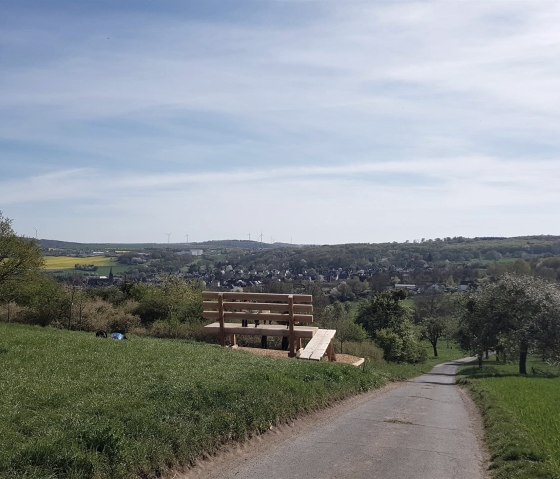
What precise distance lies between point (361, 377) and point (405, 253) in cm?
18681

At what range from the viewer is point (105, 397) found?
8.23m

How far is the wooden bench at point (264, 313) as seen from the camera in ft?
59.0

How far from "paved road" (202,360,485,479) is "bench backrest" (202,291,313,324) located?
590cm

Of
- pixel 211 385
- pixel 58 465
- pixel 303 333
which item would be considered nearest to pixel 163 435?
pixel 58 465

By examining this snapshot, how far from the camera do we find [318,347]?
17969 millimetres

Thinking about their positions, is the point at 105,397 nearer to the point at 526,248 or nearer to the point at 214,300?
Result: the point at 214,300

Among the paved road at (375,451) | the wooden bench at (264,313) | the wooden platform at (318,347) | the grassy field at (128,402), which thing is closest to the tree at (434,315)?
the wooden platform at (318,347)

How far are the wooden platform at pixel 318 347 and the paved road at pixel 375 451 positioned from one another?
4.63 metres

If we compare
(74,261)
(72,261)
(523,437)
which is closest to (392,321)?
(72,261)

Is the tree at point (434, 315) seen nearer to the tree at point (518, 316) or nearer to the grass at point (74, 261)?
the tree at point (518, 316)

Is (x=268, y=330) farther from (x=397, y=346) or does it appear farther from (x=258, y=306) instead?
(x=397, y=346)

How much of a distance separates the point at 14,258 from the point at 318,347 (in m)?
12.8

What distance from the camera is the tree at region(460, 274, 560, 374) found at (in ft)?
118

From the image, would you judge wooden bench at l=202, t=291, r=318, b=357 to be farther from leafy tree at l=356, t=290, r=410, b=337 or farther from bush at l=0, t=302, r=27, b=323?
leafy tree at l=356, t=290, r=410, b=337
